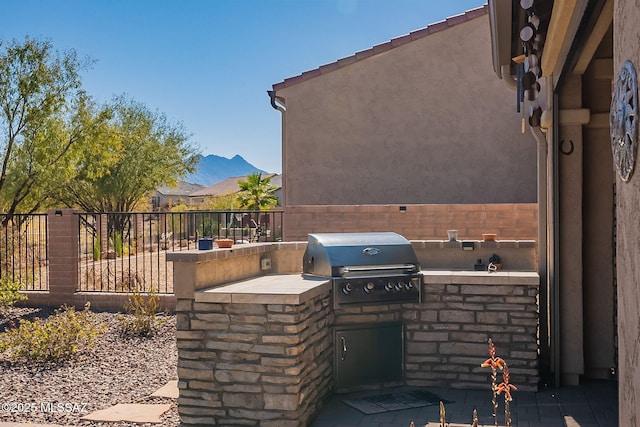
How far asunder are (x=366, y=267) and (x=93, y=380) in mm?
3073

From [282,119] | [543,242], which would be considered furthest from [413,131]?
[543,242]

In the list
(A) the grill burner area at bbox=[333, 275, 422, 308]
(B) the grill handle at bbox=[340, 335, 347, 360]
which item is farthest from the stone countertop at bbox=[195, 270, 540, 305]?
(B) the grill handle at bbox=[340, 335, 347, 360]

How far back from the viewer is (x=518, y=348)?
558 centimetres

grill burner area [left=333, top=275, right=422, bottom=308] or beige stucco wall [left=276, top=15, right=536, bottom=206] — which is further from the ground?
beige stucco wall [left=276, top=15, right=536, bottom=206]

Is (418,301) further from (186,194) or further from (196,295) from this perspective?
(186,194)

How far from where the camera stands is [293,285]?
5012 millimetres

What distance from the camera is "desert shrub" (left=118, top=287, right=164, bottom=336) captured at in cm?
805

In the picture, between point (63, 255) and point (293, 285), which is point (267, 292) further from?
point (63, 255)

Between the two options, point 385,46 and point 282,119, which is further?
point 282,119

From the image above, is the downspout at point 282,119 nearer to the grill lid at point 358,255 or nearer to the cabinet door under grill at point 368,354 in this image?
the grill lid at point 358,255

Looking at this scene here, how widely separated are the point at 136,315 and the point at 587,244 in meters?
5.61

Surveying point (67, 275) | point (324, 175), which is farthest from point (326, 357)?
point (324, 175)

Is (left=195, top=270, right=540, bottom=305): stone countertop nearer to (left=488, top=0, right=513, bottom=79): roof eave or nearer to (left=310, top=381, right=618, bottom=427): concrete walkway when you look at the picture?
(left=310, top=381, right=618, bottom=427): concrete walkway

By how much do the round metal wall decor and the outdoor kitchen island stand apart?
2.90m
